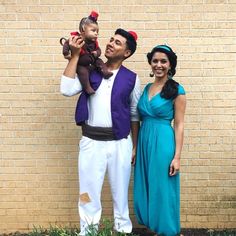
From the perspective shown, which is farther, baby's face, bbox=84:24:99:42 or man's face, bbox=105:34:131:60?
man's face, bbox=105:34:131:60

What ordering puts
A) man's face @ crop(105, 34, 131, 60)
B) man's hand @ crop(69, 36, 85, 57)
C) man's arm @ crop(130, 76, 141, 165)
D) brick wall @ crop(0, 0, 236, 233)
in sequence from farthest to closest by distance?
brick wall @ crop(0, 0, 236, 233)
man's arm @ crop(130, 76, 141, 165)
man's face @ crop(105, 34, 131, 60)
man's hand @ crop(69, 36, 85, 57)

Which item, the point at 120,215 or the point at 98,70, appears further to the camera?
the point at 120,215

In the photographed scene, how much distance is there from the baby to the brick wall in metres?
0.72

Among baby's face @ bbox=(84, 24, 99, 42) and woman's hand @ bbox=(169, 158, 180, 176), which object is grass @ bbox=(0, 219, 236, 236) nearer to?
woman's hand @ bbox=(169, 158, 180, 176)

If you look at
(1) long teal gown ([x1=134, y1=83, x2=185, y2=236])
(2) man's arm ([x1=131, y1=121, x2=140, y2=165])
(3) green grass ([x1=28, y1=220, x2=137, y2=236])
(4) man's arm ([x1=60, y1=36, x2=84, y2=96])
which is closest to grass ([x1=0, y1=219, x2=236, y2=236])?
(3) green grass ([x1=28, y1=220, x2=137, y2=236])

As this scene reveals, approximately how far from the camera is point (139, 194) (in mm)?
4113

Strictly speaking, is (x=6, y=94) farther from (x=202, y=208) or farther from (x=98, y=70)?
(x=202, y=208)

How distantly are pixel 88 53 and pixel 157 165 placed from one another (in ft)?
→ 3.79

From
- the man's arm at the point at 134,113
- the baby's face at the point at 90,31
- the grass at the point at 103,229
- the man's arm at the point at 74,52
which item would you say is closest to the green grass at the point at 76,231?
the grass at the point at 103,229

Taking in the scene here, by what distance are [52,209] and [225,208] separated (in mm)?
1843

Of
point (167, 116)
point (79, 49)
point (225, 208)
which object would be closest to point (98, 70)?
point (79, 49)

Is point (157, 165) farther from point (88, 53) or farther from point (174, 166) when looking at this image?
point (88, 53)

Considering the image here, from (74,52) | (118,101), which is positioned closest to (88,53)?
(74,52)

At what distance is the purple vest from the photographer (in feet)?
12.7
